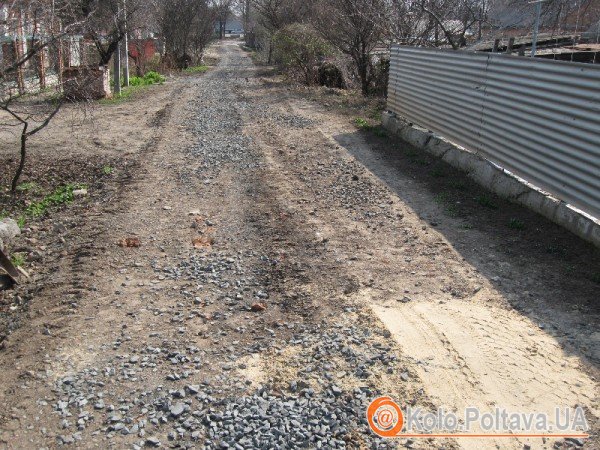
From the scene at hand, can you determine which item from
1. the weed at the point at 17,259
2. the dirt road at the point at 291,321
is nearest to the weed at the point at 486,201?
the dirt road at the point at 291,321

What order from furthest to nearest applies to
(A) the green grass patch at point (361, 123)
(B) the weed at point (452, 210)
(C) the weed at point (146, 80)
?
(C) the weed at point (146, 80) < (A) the green grass patch at point (361, 123) < (B) the weed at point (452, 210)

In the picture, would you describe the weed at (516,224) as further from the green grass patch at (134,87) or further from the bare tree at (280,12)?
the bare tree at (280,12)

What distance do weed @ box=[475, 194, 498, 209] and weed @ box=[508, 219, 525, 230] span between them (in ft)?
1.92

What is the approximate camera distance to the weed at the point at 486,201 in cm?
674

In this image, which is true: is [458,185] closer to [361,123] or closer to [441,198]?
[441,198]

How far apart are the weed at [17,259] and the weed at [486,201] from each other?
17.1ft

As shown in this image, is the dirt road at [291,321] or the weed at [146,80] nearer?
the dirt road at [291,321]

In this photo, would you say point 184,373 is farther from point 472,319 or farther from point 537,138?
point 537,138

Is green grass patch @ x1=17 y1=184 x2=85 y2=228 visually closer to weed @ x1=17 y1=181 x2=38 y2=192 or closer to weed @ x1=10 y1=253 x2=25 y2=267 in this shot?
weed @ x1=17 y1=181 x2=38 y2=192

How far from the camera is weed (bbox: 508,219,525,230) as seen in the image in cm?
603

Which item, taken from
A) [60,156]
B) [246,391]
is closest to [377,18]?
[60,156]

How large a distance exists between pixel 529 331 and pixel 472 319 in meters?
0.41

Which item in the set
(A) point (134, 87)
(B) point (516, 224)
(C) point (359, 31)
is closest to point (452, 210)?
(B) point (516, 224)

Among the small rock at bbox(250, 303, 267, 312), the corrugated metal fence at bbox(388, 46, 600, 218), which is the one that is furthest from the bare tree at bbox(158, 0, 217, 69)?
the small rock at bbox(250, 303, 267, 312)
